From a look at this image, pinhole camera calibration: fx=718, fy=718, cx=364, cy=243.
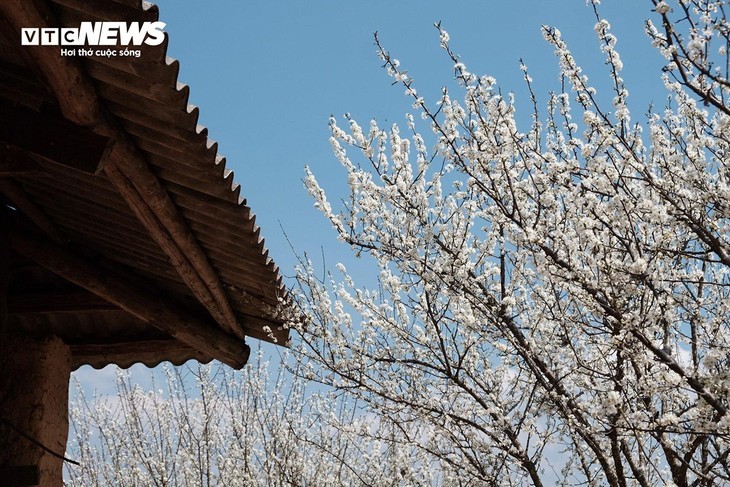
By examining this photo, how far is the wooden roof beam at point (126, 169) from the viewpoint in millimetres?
1815

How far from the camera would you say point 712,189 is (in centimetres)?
331

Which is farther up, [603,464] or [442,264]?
[442,264]

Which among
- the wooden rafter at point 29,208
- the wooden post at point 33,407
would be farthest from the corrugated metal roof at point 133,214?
the wooden post at point 33,407

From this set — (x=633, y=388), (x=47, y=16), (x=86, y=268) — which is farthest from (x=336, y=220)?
(x=47, y=16)

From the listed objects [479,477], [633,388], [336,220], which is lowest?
[479,477]

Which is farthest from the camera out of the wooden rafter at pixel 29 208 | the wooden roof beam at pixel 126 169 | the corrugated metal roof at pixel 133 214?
the wooden rafter at pixel 29 208

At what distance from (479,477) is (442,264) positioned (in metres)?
1.27

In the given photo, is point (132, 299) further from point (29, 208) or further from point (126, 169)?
point (126, 169)

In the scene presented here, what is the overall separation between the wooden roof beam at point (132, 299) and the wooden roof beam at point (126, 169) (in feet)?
0.61

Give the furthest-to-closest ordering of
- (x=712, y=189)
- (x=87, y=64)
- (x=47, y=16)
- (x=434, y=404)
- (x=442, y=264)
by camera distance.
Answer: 1. (x=434, y=404)
2. (x=442, y=264)
3. (x=712, y=189)
4. (x=87, y=64)
5. (x=47, y=16)

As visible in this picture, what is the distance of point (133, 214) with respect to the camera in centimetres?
306

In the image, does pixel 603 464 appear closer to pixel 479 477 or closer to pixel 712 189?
pixel 479 477

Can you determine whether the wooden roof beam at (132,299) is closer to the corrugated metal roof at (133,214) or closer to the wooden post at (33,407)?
the corrugated metal roof at (133,214)

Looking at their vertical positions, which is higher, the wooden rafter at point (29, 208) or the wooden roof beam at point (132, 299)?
the wooden rafter at point (29, 208)
